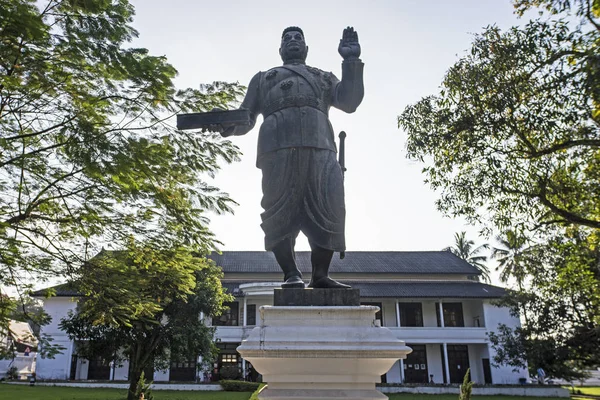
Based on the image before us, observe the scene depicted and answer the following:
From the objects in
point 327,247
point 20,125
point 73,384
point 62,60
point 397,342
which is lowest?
point 73,384

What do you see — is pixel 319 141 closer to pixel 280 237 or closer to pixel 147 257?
pixel 280 237

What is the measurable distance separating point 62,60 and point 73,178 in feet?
6.34

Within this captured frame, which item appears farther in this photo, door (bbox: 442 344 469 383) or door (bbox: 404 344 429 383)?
door (bbox: 442 344 469 383)

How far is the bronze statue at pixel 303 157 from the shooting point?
3.84m

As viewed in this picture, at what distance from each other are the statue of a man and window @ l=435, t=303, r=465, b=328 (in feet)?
88.5

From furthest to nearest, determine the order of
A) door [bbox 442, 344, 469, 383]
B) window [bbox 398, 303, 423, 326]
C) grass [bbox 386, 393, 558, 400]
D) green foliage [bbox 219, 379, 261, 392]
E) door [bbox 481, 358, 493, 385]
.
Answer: window [bbox 398, 303, 423, 326], door [bbox 442, 344, 469, 383], door [bbox 481, 358, 493, 385], green foliage [bbox 219, 379, 261, 392], grass [bbox 386, 393, 558, 400]

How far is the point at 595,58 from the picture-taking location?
6.95 meters

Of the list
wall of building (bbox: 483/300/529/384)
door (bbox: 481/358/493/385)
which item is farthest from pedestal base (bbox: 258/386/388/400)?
door (bbox: 481/358/493/385)

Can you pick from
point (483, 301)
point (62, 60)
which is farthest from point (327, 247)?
point (483, 301)

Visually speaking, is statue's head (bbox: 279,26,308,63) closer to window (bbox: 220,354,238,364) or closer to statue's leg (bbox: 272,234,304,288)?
statue's leg (bbox: 272,234,304,288)

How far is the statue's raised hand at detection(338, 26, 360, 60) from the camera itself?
4.13 m

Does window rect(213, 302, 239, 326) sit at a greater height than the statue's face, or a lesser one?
lesser

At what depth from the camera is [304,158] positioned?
3.93m

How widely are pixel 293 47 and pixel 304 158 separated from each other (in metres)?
1.16
